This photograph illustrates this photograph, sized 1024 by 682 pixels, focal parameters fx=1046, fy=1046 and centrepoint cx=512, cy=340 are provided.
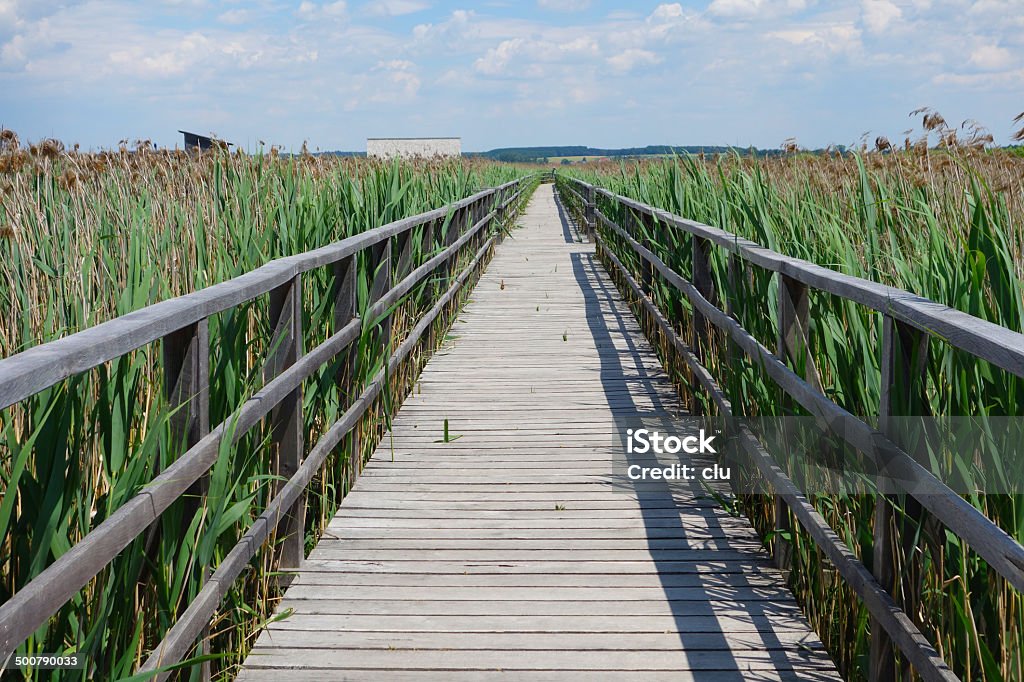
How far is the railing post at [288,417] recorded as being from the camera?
3.26m

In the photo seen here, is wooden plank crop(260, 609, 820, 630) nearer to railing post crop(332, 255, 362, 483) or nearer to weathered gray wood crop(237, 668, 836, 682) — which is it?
weathered gray wood crop(237, 668, 836, 682)

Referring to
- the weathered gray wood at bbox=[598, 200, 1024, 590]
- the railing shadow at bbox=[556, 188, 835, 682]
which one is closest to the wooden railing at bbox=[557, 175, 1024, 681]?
the weathered gray wood at bbox=[598, 200, 1024, 590]

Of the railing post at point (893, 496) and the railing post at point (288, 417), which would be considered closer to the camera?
the railing post at point (893, 496)

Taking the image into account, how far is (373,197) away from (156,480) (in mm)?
3925

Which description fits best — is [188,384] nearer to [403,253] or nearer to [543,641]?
[543,641]

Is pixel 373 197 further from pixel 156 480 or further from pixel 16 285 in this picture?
pixel 156 480

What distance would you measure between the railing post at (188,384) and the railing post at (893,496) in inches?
61.4

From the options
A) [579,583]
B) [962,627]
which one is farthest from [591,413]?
[962,627]

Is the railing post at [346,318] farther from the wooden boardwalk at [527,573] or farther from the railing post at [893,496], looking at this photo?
the railing post at [893,496]

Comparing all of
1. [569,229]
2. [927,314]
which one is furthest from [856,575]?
[569,229]

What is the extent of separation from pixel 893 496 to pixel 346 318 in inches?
96.6

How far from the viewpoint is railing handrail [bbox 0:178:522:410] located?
5.07 feet

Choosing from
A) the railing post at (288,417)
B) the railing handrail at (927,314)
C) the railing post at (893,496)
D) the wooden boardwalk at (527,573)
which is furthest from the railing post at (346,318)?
the railing post at (893,496)

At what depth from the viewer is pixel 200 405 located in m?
2.43
